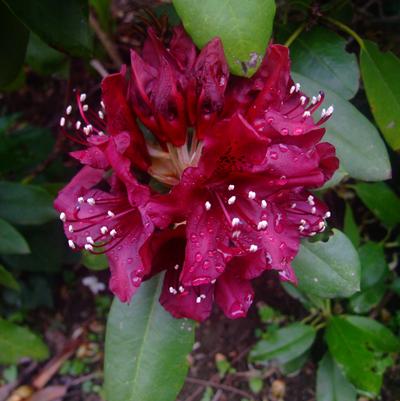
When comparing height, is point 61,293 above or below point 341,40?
below

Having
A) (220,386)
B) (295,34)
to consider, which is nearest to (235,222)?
(295,34)

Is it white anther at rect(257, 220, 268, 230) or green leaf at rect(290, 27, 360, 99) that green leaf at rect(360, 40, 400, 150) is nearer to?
green leaf at rect(290, 27, 360, 99)

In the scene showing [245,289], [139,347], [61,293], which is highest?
[245,289]

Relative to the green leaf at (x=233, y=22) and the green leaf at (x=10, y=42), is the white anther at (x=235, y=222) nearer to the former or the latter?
the green leaf at (x=233, y=22)

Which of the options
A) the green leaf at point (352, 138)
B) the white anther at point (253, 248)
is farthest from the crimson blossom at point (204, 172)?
the green leaf at point (352, 138)

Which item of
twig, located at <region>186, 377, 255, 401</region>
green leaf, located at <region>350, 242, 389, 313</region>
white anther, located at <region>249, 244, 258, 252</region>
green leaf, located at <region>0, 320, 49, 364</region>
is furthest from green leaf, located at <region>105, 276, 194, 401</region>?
twig, located at <region>186, 377, 255, 401</region>

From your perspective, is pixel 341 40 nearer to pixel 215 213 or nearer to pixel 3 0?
pixel 215 213

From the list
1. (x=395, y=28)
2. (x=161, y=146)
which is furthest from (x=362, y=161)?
(x=395, y=28)

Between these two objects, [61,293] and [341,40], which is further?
[61,293]
